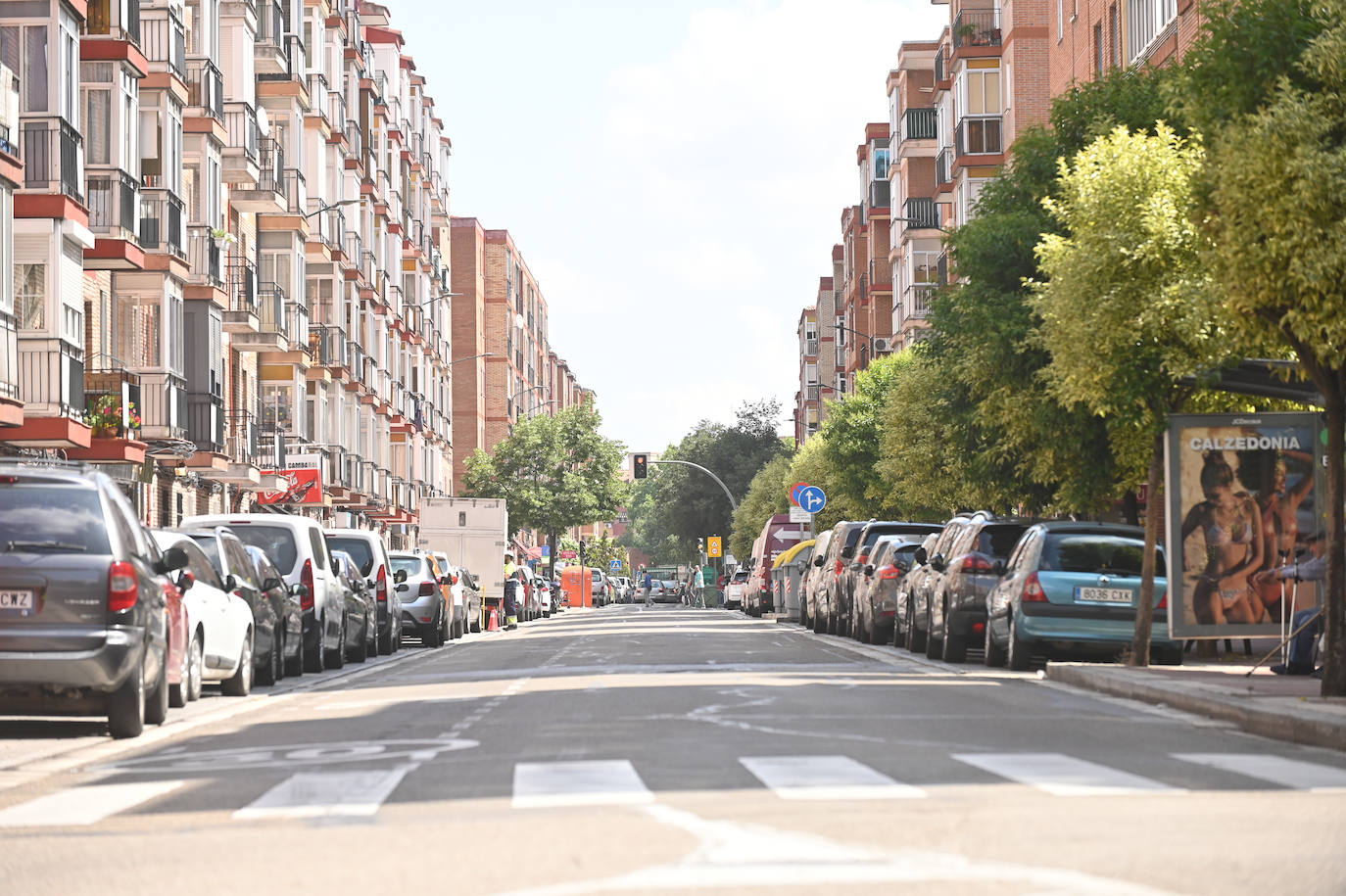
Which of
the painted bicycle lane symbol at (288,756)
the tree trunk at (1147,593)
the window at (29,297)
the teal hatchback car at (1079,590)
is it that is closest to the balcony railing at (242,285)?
the window at (29,297)

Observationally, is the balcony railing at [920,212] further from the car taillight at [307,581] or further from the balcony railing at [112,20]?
the car taillight at [307,581]

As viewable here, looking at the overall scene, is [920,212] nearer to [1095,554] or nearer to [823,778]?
[1095,554]

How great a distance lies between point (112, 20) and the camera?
1476 inches

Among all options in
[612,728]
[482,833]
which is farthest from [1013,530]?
[482,833]

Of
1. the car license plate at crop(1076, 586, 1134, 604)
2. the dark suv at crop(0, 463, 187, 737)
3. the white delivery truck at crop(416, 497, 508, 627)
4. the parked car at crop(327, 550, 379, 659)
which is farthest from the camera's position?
the white delivery truck at crop(416, 497, 508, 627)

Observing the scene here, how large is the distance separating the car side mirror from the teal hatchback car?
10.3 metres

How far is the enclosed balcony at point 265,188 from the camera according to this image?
53312mm

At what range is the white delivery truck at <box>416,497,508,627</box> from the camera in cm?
5353

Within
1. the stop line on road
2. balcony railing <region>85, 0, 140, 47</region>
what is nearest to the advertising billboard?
the stop line on road

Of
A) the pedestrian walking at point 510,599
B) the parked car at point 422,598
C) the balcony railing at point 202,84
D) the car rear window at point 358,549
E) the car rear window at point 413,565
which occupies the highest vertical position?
the balcony railing at point 202,84

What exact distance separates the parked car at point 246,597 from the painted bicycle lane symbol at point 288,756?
6.14 metres

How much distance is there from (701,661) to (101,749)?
39.6 ft

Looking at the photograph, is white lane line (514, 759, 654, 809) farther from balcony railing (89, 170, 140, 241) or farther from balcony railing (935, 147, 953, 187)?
balcony railing (935, 147, 953, 187)

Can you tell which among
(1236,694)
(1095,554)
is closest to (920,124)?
(1095,554)
